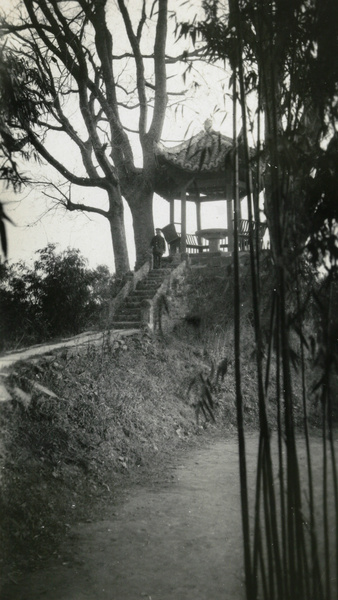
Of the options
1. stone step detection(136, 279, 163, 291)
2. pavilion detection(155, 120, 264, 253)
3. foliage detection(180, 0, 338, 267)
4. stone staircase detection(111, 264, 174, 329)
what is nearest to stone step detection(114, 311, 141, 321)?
stone staircase detection(111, 264, 174, 329)

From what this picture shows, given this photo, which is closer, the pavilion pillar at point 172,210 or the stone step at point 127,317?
the stone step at point 127,317

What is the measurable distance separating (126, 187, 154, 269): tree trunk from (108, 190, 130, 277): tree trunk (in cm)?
31

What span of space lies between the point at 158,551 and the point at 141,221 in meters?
9.72

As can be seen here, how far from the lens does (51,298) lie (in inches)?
377

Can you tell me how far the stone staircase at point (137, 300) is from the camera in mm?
9320

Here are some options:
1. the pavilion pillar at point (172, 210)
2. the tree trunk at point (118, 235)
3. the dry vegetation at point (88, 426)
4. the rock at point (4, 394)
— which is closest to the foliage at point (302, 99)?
the dry vegetation at point (88, 426)

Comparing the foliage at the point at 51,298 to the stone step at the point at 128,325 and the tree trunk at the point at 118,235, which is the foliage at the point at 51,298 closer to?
the stone step at the point at 128,325

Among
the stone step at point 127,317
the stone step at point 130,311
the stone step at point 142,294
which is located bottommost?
the stone step at point 127,317

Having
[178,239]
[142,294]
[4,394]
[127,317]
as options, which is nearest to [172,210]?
[178,239]

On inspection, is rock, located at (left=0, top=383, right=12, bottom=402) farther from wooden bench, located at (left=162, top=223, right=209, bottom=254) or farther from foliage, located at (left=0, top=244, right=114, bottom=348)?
wooden bench, located at (left=162, top=223, right=209, bottom=254)

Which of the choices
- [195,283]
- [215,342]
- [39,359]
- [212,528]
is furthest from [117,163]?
[212,528]

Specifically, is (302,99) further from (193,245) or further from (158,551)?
(193,245)

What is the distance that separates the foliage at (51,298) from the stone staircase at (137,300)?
38 centimetres

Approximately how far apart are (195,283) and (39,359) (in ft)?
19.0
